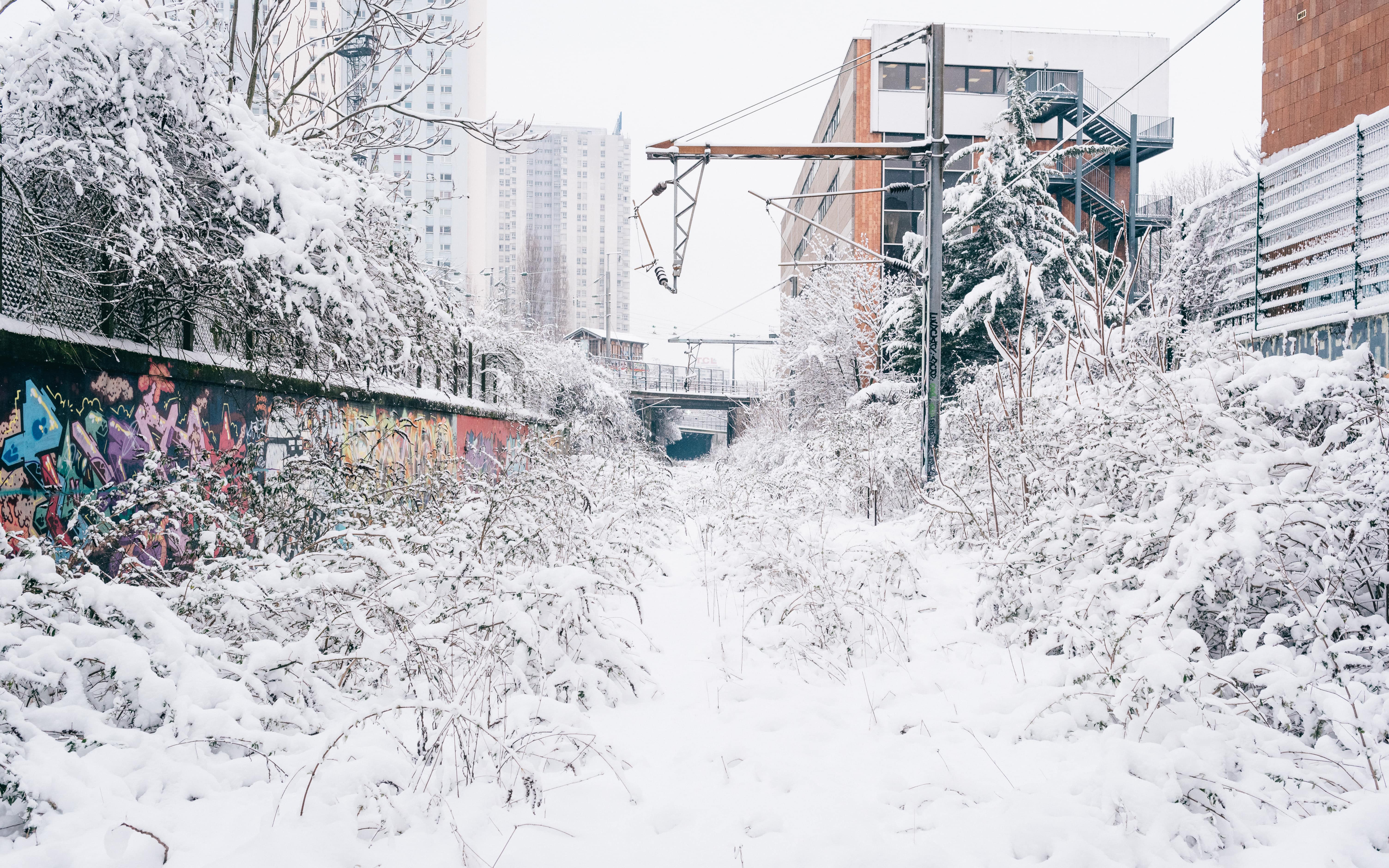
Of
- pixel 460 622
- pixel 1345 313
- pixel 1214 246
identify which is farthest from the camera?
pixel 1214 246

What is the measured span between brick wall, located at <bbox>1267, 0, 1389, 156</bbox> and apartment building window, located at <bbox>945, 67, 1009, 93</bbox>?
26584mm

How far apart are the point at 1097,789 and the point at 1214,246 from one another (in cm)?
2002

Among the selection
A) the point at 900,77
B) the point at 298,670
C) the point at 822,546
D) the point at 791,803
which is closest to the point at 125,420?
the point at 298,670

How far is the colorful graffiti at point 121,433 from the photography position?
15.3 feet

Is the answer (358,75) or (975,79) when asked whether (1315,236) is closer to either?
(358,75)

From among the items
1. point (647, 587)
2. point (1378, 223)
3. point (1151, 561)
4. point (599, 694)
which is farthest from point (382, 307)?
point (1378, 223)

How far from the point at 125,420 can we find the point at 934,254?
8.86 meters

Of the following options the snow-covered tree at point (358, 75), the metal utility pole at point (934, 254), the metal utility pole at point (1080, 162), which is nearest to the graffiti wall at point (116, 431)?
the snow-covered tree at point (358, 75)

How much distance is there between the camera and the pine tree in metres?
15.3

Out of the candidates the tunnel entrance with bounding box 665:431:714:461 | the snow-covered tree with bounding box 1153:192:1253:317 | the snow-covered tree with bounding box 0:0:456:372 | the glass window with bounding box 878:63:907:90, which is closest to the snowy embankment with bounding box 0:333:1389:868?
the snow-covered tree with bounding box 0:0:456:372

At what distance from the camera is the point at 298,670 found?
339 cm

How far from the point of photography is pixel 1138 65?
37406 mm

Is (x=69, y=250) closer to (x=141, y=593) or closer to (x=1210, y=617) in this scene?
(x=141, y=593)

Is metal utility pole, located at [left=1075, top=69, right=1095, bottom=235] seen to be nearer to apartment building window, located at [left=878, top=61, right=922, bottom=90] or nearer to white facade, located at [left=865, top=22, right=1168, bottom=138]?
white facade, located at [left=865, top=22, right=1168, bottom=138]
